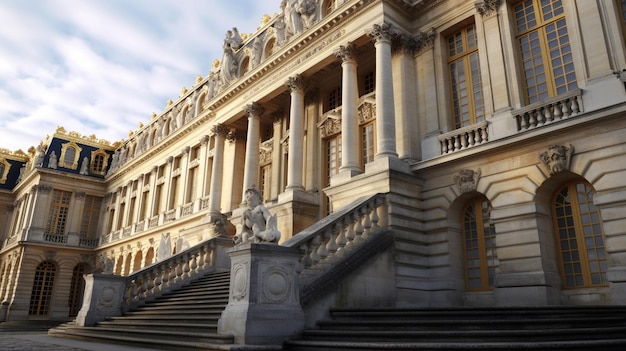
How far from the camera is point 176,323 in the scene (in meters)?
12.4

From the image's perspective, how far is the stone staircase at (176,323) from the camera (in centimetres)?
1050

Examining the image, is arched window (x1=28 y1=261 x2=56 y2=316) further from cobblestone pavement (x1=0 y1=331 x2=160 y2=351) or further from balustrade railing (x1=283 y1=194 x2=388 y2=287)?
balustrade railing (x1=283 y1=194 x2=388 y2=287)

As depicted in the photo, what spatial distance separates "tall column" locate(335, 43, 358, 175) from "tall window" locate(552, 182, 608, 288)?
21.4ft

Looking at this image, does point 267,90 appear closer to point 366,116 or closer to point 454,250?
point 366,116

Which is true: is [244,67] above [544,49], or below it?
above

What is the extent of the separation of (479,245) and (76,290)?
37.8 metres

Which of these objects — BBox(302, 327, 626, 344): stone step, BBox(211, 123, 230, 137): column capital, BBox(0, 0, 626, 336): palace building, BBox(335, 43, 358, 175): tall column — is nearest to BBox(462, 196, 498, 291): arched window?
BBox(0, 0, 626, 336): palace building

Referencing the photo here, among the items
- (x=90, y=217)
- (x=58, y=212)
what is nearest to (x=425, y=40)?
(x=90, y=217)

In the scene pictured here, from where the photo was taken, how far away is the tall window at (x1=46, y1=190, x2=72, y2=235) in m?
42.2

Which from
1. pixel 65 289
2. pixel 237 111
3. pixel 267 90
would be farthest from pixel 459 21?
pixel 65 289

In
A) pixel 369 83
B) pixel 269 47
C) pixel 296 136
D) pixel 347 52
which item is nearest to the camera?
pixel 347 52

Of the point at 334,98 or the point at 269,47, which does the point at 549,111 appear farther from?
the point at 269,47

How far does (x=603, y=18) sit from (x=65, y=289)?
42.2 metres

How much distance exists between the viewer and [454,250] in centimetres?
1458
